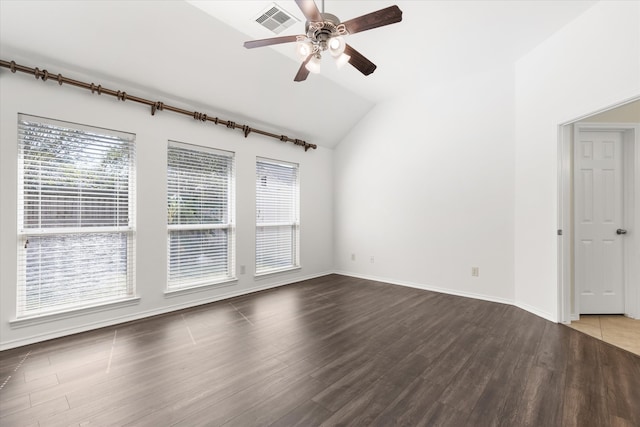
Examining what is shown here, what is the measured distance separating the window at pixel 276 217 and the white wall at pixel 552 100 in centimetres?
336

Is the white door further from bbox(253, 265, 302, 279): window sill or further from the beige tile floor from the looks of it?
bbox(253, 265, 302, 279): window sill

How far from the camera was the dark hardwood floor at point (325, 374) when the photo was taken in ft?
5.57

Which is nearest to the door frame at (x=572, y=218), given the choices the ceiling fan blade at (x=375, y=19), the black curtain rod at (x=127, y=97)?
the ceiling fan blade at (x=375, y=19)

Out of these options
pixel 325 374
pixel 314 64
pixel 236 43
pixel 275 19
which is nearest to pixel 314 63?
pixel 314 64

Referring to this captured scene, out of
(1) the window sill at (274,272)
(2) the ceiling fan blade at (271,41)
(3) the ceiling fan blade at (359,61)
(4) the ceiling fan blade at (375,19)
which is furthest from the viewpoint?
(1) the window sill at (274,272)

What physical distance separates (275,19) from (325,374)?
10.6 feet

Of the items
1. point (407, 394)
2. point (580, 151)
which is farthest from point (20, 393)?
point (580, 151)

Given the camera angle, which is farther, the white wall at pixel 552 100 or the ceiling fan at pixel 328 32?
the white wall at pixel 552 100

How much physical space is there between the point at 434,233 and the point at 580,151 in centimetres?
196

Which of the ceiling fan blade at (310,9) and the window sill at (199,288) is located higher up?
the ceiling fan blade at (310,9)

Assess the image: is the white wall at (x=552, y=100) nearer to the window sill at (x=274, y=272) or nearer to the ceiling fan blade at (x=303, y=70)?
the ceiling fan blade at (x=303, y=70)

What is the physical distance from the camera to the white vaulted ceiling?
2.48 m

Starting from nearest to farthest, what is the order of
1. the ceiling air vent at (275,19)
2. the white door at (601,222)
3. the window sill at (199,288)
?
the ceiling air vent at (275,19) < the white door at (601,222) < the window sill at (199,288)

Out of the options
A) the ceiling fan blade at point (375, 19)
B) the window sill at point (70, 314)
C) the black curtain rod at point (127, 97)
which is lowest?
the window sill at point (70, 314)
